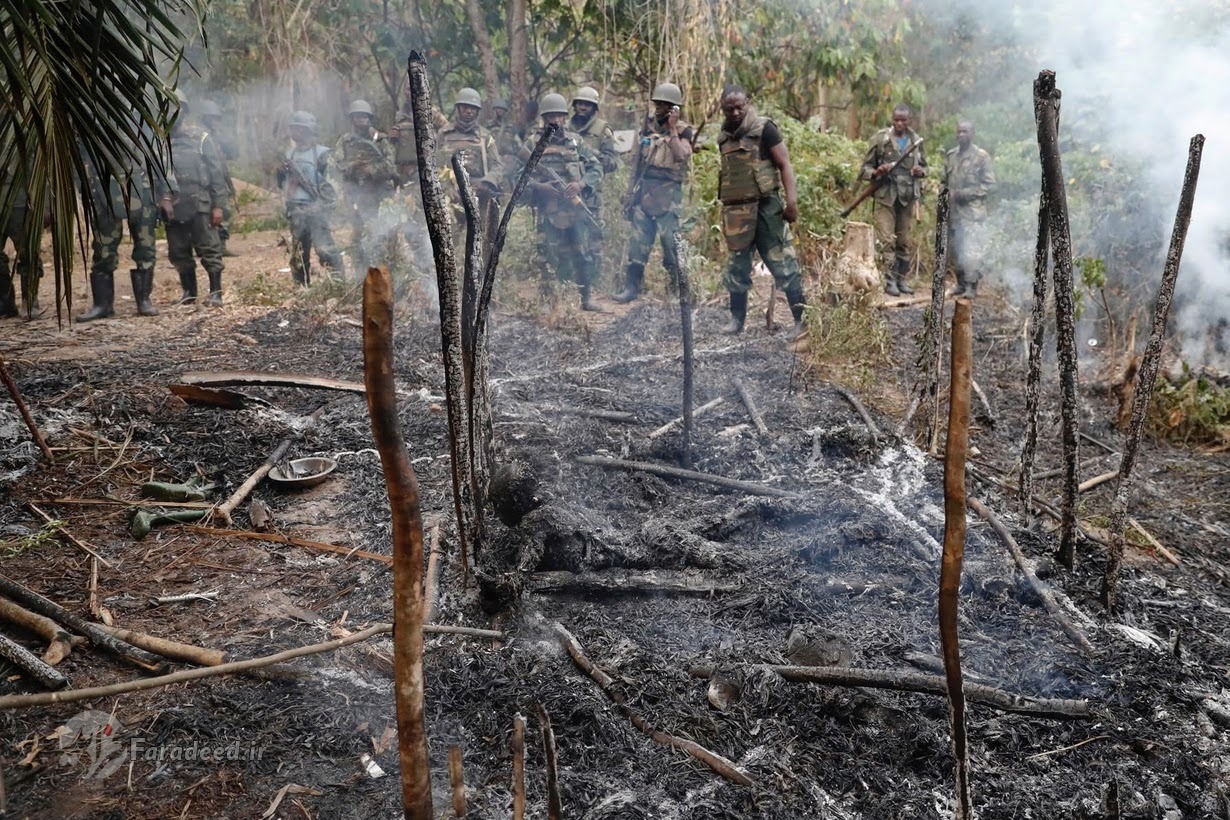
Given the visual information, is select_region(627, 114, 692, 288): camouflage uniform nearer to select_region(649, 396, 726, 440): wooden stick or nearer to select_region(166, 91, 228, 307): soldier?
select_region(649, 396, 726, 440): wooden stick

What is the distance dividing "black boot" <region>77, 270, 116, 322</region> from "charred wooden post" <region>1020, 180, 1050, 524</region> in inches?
307

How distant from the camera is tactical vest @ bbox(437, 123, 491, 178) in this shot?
27.6 feet

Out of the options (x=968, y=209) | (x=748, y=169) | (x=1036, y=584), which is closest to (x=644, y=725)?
(x=1036, y=584)

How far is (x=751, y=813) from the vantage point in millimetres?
2318

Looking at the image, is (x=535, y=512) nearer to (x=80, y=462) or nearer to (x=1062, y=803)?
(x=1062, y=803)

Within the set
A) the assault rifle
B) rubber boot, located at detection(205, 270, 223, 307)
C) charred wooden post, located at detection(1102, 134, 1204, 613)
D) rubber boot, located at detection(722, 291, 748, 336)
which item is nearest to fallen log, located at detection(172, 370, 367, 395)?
rubber boot, located at detection(205, 270, 223, 307)

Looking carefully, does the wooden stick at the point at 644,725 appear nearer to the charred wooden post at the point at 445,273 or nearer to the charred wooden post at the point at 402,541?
the charred wooden post at the point at 445,273

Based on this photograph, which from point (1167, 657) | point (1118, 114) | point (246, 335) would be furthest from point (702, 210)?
point (1167, 657)

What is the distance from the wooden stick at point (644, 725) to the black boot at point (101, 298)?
22.3 feet

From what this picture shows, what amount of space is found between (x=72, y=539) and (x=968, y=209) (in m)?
9.17

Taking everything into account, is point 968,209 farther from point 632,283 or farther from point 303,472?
point 303,472

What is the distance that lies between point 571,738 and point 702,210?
8.06 meters

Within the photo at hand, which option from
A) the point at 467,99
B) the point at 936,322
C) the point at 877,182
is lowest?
the point at 936,322

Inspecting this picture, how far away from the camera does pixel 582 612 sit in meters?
3.24
